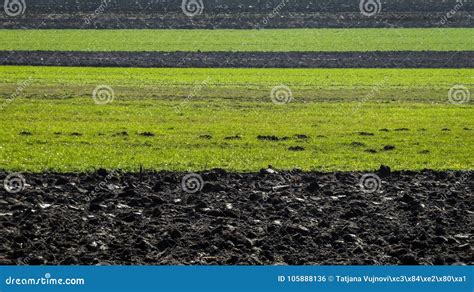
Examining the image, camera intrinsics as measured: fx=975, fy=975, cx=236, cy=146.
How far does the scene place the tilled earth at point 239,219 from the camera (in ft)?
43.0

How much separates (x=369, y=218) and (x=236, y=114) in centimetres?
1366

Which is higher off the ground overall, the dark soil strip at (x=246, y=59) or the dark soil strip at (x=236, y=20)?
the dark soil strip at (x=236, y=20)

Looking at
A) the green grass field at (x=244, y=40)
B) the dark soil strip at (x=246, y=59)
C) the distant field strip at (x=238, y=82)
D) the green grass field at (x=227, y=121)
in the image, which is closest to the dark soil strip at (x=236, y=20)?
the green grass field at (x=244, y=40)

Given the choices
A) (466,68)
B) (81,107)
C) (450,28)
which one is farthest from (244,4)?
(81,107)

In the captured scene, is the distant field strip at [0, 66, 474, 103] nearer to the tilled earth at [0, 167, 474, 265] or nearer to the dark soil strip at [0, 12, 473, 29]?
the tilled earth at [0, 167, 474, 265]

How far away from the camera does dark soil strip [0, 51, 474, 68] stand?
45906 millimetres

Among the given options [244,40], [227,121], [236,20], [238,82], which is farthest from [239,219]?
[236,20]

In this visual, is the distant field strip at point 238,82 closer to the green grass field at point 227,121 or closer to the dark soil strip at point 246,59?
the green grass field at point 227,121

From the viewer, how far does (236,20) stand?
69.3 meters

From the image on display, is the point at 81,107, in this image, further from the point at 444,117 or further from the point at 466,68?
the point at 466,68

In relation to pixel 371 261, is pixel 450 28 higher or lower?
higher

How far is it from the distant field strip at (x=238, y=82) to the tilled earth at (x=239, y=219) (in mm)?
15073

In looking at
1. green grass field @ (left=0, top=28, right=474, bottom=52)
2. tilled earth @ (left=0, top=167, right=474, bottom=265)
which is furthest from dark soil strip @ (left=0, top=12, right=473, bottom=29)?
tilled earth @ (left=0, top=167, right=474, bottom=265)

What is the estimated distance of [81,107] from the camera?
29.8 metres
